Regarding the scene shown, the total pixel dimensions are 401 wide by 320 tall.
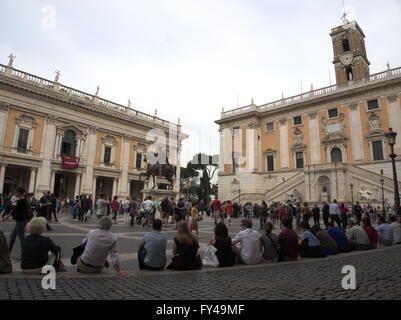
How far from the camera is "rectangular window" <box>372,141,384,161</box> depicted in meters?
30.6

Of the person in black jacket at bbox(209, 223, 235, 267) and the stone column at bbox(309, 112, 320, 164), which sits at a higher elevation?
the stone column at bbox(309, 112, 320, 164)

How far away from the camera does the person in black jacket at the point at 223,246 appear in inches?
230

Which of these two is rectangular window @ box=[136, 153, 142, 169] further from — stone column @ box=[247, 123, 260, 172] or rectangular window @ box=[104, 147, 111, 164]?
stone column @ box=[247, 123, 260, 172]

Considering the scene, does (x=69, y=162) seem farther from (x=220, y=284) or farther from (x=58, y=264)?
(x=220, y=284)

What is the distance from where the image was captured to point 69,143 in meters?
32.1

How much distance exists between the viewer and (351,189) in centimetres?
2714

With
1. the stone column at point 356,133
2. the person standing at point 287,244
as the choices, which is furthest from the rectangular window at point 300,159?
the person standing at point 287,244

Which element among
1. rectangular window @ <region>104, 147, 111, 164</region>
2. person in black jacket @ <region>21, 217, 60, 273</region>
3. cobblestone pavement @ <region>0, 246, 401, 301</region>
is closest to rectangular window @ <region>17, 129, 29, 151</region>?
rectangular window @ <region>104, 147, 111, 164</region>

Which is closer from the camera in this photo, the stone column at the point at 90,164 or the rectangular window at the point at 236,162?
the stone column at the point at 90,164

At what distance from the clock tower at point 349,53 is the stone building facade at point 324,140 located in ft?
0.44

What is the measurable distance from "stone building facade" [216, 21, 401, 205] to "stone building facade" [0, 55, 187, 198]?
14099 mm

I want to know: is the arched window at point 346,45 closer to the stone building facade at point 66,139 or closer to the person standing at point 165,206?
the stone building facade at point 66,139
